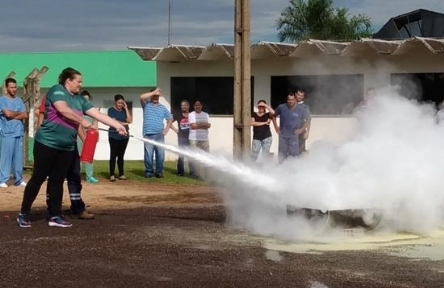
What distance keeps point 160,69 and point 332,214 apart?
16.6m

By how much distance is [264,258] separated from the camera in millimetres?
8367

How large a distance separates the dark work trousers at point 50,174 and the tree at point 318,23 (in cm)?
3344

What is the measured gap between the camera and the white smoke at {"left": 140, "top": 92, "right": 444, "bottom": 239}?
32.4ft

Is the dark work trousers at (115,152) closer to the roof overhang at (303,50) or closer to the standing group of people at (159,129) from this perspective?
the standing group of people at (159,129)

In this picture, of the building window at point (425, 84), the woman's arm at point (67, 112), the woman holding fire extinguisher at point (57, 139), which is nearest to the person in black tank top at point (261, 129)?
the building window at point (425, 84)

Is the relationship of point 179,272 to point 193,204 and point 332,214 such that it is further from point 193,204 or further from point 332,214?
point 193,204

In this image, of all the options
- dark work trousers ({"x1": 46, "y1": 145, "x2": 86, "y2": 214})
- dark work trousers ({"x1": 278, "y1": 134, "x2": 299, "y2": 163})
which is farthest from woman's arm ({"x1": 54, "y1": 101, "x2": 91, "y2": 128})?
dark work trousers ({"x1": 278, "y1": 134, "x2": 299, "y2": 163})

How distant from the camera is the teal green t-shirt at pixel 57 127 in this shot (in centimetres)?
1028

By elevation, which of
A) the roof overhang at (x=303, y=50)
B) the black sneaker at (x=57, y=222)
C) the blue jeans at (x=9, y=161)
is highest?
the roof overhang at (x=303, y=50)

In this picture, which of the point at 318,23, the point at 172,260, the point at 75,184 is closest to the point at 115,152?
the point at 75,184

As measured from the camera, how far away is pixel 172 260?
8.22 m

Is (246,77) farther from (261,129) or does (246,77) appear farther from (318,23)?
(318,23)

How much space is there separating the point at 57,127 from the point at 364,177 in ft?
13.5

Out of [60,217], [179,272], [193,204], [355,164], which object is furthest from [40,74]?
[179,272]
